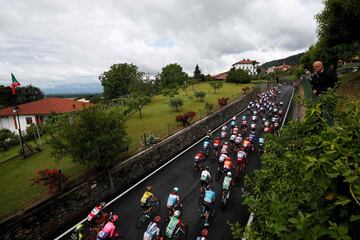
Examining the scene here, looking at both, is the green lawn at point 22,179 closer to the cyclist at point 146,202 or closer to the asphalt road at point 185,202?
the asphalt road at point 185,202

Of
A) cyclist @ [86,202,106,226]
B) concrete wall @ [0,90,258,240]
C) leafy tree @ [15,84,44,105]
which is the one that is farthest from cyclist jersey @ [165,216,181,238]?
leafy tree @ [15,84,44,105]

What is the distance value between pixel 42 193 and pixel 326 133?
603 inches

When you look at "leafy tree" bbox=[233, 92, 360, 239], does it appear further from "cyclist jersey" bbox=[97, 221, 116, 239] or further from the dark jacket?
"cyclist jersey" bbox=[97, 221, 116, 239]

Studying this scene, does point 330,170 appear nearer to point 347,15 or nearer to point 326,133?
point 326,133

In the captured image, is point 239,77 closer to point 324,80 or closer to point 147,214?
point 147,214

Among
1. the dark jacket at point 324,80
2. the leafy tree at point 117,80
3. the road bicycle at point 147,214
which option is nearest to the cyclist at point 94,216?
the road bicycle at point 147,214

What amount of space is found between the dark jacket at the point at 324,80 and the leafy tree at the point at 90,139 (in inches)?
490

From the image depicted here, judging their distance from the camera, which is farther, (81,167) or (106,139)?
(81,167)

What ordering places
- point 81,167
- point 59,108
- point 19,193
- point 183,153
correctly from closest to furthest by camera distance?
point 19,193, point 81,167, point 183,153, point 59,108

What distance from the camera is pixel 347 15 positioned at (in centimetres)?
2531

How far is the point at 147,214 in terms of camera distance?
12648 millimetres

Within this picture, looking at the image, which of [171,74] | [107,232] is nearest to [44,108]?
[107,232]

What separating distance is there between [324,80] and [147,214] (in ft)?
35.7

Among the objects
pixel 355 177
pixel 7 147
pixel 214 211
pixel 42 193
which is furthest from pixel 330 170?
pixel 7 147
